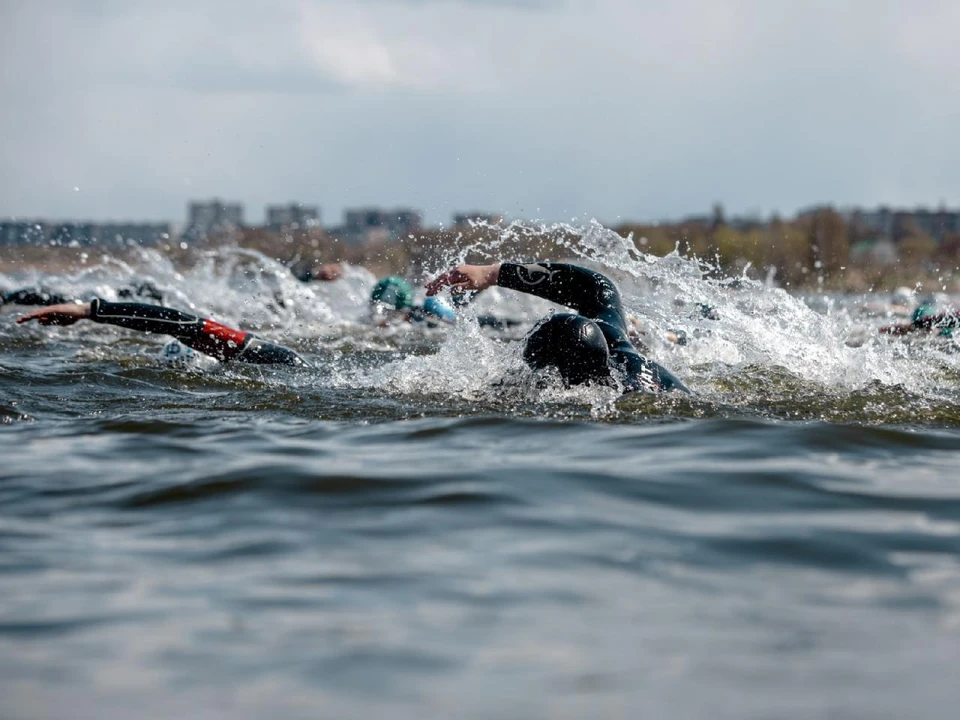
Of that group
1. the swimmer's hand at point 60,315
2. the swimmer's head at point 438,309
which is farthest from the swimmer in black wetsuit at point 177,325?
the swimmer's head at point 438,309

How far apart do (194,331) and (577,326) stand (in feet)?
9.51

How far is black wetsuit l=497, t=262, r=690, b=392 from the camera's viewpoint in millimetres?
7223

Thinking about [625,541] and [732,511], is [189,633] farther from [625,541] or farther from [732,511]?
[732,511]

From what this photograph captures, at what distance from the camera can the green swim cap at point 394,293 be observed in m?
15.5

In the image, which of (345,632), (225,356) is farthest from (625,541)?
(225,356)

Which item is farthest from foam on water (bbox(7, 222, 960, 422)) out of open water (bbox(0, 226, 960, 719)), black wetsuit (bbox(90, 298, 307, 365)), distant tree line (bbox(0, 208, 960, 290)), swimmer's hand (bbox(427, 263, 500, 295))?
distant tree line (bbox(0, 208, 960, 290))

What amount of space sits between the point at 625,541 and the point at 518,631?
3.07 feet

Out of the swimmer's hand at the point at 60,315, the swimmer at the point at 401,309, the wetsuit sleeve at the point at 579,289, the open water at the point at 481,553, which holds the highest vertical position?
the wetsuit sleeve at the point at 579,289

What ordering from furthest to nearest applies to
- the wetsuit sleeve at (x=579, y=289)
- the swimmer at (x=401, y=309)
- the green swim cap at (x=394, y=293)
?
1. the green swim cap at (x=394, y=293)
2. the swimmer at (x=401, y=309)
3. the wetsuit sleeve at (x=579, y=289)

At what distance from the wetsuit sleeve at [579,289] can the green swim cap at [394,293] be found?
25.8ft

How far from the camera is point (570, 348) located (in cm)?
682

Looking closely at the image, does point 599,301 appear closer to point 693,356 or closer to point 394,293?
point 693,356

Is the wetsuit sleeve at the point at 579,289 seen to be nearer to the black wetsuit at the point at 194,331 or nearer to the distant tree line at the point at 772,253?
the black wetsuit at the point at 194,331

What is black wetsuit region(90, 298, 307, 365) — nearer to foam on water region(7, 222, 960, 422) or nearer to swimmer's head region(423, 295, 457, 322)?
foam on water region(7, 222, 960, 422)
